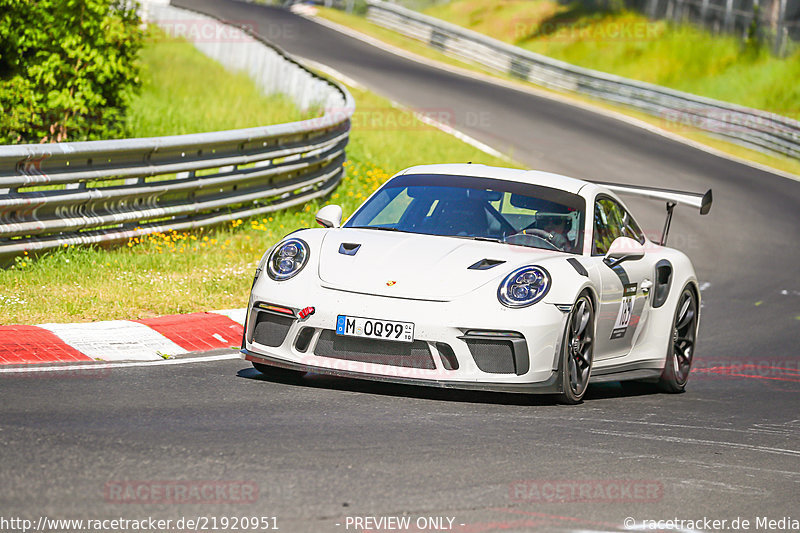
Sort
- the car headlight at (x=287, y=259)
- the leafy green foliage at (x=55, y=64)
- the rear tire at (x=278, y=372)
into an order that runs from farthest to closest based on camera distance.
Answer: the leafy green foliage at (x=55, y=64)
the rear tire at (x=278, y=372)
the car headlight at (x=287, y=259)

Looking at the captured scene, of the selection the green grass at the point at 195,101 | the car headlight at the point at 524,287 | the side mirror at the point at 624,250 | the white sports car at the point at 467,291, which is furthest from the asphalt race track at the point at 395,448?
the green grass at the point at 195,101

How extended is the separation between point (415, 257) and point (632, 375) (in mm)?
2042

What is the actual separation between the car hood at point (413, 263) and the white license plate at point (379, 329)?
0.18 metres

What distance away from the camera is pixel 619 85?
113 ft

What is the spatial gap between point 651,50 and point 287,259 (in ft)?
120

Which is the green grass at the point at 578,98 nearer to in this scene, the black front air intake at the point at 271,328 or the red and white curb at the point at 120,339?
the red and white curb at the point at 120,339

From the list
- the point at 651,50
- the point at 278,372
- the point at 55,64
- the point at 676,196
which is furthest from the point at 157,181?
the point at 651,50

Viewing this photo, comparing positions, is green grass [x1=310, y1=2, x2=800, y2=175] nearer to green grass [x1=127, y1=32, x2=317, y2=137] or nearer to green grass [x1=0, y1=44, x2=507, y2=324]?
green grass [x1=127, y1=32, x2=317, y2=137]

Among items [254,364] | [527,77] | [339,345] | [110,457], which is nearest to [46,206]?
[254,364]

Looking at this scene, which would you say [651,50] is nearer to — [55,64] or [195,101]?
[195,101]

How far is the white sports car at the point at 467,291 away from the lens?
270 inches

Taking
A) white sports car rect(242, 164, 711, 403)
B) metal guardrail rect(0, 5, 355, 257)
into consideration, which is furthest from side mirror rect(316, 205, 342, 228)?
metal guardrail rect(0, 5, 355, 257)

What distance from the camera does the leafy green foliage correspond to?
15312mm

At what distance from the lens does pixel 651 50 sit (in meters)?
42.1
